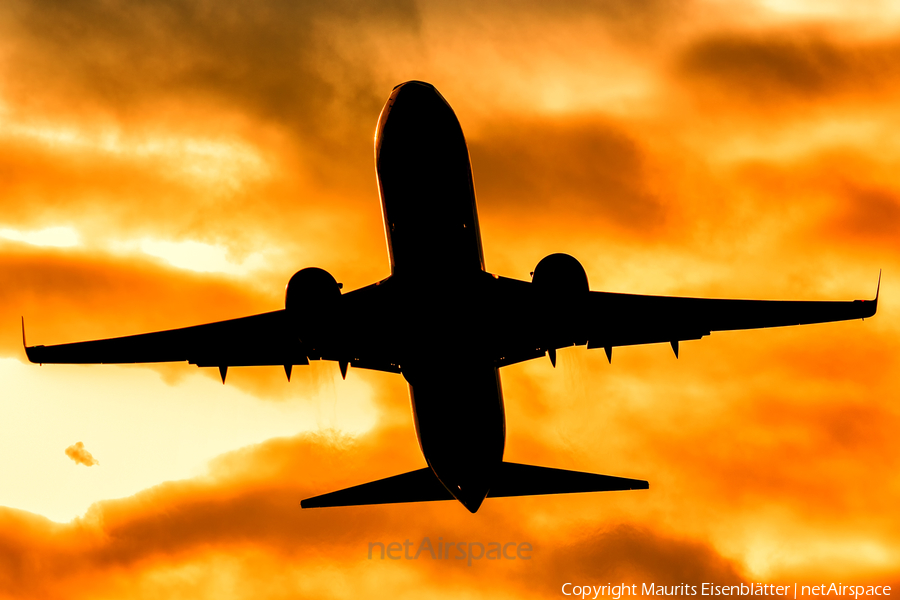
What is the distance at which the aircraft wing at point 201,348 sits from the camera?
35.3 meters

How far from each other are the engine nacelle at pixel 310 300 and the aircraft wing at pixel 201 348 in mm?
4029

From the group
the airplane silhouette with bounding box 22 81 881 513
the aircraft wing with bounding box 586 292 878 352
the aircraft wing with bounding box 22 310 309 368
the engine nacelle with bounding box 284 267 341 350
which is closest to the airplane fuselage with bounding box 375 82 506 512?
the airplane silhouette with bounding box 22 81 881 513

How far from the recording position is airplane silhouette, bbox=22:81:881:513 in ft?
101

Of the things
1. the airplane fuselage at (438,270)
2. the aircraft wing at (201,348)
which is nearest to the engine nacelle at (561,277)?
the airplane fuselage at (438,270)

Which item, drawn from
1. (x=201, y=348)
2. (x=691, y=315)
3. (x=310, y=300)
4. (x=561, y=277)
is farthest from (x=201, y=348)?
(x=691, y=315)

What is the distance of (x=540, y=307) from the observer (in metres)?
31.2

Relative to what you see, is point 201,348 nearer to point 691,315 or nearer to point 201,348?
point 201,348

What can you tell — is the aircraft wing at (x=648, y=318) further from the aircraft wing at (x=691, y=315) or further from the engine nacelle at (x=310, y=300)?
the engine nacelle at (x=310, y=300)

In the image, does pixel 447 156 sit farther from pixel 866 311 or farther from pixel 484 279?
pixel 866 311

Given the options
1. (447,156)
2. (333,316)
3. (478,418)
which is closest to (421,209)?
(447,156)

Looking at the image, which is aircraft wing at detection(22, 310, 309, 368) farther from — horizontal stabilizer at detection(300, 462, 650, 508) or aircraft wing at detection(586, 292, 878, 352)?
aircraft wing at detection(586, 292, 878, 352)

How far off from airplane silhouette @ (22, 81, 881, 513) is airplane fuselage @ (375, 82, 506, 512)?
0.15ft

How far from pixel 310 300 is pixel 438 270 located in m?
4.20

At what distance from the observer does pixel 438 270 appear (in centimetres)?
3106
